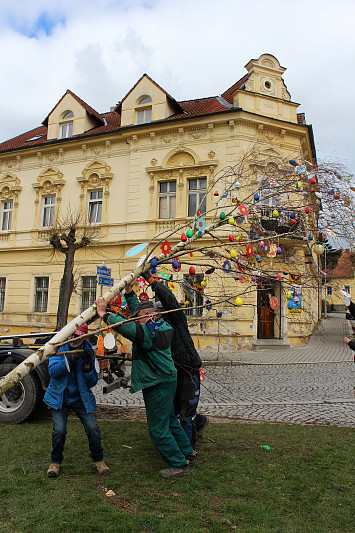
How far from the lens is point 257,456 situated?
15.2 ft

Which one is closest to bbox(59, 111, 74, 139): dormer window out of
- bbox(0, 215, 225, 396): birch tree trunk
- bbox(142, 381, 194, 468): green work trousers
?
bbox(0, 215, 225, 396): birch tree trunk

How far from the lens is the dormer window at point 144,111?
19.1m

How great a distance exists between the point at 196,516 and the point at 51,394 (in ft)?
6.05

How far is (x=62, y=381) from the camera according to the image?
417 centimetres

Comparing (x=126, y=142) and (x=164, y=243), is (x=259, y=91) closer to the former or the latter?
(x=126, y=142)

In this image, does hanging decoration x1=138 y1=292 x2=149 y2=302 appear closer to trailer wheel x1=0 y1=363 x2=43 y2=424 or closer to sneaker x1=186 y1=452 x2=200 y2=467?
sneaker x1=186 y1=452 x2=200 y2=467

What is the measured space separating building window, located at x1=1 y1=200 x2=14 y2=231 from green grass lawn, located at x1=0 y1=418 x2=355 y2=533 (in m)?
17.9

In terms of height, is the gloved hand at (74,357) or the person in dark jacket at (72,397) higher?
the gloved hand at (74,357)

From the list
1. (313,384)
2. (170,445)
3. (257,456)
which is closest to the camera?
(170,445)

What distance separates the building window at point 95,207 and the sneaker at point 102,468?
15.9m

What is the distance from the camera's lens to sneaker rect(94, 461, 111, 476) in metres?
4.06

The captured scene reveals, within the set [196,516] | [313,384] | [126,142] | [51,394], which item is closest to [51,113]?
[126,142]

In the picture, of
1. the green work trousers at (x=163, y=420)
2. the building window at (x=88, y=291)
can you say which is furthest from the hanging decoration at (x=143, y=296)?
the building window at (x=88, y=291)

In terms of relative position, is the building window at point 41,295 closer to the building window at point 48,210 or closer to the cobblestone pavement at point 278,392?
the building window at point 48,210
